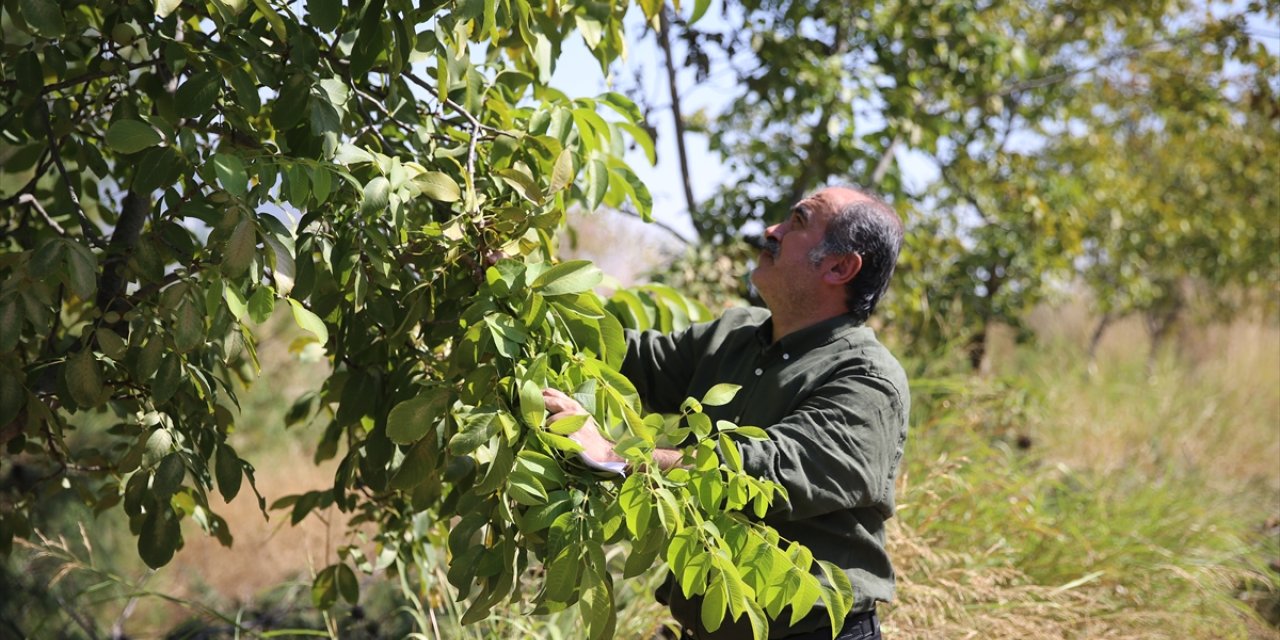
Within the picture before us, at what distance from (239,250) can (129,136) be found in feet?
0.97

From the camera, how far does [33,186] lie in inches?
112

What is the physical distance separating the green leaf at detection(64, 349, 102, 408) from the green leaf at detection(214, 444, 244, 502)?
30 cm

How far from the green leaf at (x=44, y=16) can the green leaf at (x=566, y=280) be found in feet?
3.23

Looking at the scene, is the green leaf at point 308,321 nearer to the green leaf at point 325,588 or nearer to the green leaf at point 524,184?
the green leaf at point 524,184

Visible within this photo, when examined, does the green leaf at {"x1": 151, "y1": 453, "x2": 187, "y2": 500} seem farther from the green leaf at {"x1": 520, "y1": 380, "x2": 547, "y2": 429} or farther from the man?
the man

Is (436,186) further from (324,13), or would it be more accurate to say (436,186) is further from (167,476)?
(167,476)

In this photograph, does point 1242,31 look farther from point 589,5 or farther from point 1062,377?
point 589,5

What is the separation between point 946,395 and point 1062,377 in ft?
11.3

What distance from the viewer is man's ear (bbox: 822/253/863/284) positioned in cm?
268

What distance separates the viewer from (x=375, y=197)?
6.83 feet

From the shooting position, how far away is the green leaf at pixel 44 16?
2102 mm

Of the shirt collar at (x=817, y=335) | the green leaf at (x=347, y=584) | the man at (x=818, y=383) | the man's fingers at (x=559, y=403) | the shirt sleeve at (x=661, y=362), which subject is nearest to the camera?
the man's fingers at (x=559, y=403)

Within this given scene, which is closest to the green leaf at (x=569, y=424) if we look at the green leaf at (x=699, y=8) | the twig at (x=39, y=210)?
the green leaf at (x=699, y=8)

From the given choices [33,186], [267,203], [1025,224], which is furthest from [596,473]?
[1025,224]
